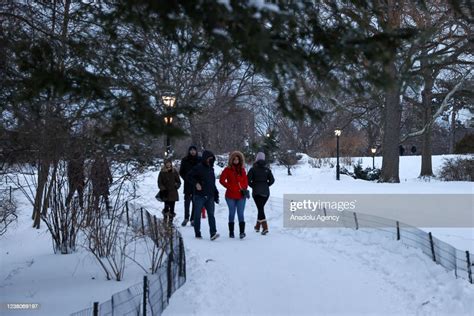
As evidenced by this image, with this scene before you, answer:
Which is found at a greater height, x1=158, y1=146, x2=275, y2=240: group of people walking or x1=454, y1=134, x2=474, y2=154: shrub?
x1=454, y1=134, x2=474, y2=154: shrub

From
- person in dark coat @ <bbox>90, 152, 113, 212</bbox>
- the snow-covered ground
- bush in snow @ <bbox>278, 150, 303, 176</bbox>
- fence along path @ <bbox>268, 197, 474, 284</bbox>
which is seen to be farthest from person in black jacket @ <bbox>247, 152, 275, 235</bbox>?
bush in snow @ <bbox>278, 150, 303, 176</bbox>

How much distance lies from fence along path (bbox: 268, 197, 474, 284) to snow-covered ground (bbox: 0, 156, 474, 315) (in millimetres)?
141

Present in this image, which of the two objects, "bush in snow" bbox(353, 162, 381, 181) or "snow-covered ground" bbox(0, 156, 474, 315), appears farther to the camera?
"bush in snow" bbox(353, 162, 381, 181)

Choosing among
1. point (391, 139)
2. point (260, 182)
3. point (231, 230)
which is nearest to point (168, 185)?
point (231, 230)

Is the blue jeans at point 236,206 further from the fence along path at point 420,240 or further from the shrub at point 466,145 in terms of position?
the shrub at point 466,145

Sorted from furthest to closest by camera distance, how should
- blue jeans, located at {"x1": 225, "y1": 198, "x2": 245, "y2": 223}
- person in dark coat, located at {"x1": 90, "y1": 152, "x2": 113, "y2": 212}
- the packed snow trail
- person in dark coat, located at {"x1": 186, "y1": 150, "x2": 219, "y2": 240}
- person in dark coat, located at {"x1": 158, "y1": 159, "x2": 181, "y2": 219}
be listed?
person in dark coat, located at {"x1": 158, "y1": 159, "x2": 181, "y2": 219}, blue jeans, located at {"x1": 225, "y1": 198, "x2": 245, "y2": 223}, person in dark coat, located at {"x1": 186, "y1": 150, "x2": 219, "y2": 240}, person in dark coat, located at {"x1": 90, "y1": 152, "x2": 113, "y2": 212}, the packed snow trail

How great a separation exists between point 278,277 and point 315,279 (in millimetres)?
524

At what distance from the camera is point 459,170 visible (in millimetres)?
23938

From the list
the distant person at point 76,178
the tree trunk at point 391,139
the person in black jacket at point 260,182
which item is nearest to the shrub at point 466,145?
the tree trunk at point 391,139

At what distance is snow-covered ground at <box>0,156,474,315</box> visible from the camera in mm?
6086

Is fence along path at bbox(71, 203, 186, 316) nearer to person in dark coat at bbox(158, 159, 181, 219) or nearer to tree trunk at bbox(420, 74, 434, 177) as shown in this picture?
person in dark coat at bbox(158, 159, 181, 219)

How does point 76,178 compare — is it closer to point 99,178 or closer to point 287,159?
point 99,178

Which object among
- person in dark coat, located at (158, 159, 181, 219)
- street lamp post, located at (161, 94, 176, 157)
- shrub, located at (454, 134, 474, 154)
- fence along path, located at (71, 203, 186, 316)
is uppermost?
shrub, located at (454, 134, 474, 154)

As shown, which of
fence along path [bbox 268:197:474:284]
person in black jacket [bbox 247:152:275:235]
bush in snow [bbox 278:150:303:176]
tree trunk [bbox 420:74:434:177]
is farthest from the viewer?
bush in snow [bbox 278:150:303:176]
